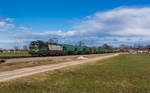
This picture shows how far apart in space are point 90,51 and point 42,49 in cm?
4546

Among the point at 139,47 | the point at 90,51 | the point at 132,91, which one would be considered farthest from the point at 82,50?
Result: the point at 139,47

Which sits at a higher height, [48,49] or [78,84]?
[48,49]

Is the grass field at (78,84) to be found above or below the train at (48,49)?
below

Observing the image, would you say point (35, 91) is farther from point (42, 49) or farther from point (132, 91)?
point (42, 49)

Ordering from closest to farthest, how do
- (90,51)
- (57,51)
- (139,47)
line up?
(57,51) → (90,51) → (139,47)

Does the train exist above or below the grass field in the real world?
above

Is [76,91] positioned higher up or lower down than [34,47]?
lower down

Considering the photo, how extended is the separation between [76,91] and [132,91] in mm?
2931

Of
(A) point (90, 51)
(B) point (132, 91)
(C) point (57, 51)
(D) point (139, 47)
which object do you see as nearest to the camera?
(B) point (132, 91)

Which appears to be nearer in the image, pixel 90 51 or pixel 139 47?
pixel 90 51

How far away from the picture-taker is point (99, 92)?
786 centimetres

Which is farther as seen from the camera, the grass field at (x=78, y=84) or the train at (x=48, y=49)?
the train at (x=48, y=49)

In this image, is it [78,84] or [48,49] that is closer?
[78,84]

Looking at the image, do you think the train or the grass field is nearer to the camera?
the grass field
